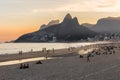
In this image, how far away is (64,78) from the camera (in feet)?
91.2

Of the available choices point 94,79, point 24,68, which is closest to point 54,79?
point 94,79

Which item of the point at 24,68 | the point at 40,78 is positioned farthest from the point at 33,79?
the point at 24,68

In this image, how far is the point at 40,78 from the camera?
28172 millimetres

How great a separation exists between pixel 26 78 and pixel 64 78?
9.92 feet

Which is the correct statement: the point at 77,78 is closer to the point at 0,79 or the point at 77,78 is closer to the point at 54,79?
the point at 54,79

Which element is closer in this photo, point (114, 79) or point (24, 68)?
point (114, 79)

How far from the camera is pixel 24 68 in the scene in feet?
122

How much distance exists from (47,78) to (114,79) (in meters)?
5.26

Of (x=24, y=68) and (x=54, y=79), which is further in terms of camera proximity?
(x=24, y=68)

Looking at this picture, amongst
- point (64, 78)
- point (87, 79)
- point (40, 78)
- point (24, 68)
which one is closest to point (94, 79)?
point (87, 79)

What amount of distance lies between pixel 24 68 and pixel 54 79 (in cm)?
1046

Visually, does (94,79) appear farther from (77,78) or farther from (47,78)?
(47,78)

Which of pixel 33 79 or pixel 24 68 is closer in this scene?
pixel 33 79

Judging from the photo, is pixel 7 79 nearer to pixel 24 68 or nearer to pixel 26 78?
pixel 26 78
